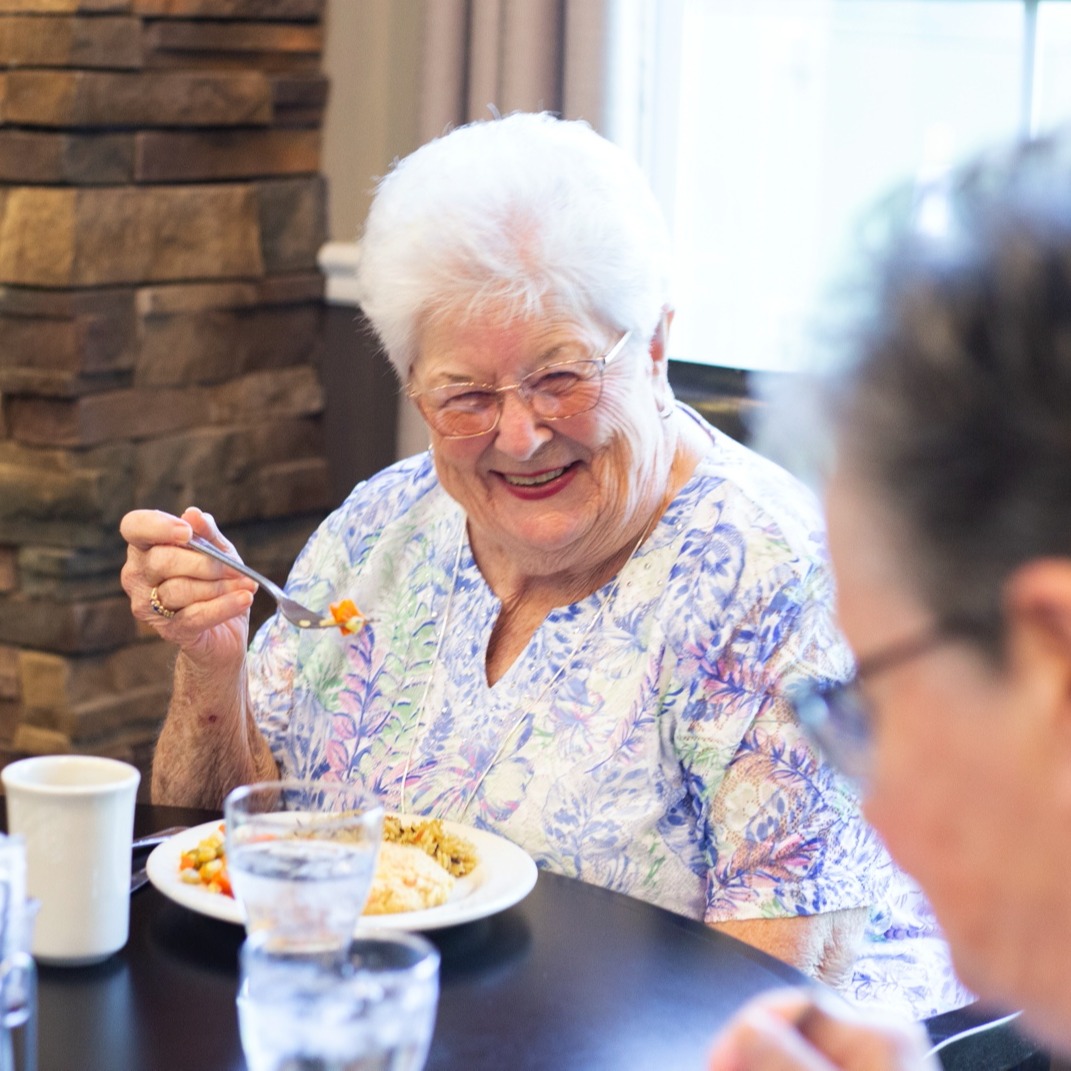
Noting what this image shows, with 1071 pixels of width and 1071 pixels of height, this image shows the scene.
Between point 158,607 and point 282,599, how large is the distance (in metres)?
0.16

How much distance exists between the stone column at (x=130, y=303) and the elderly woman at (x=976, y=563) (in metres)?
2.30

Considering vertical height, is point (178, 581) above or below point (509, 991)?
above

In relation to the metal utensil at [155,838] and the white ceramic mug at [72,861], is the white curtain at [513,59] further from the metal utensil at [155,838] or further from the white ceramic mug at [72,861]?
the white ceramic mug at [72,861]

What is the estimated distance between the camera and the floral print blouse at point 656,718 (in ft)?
5.05

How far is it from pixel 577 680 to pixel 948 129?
1.37 m

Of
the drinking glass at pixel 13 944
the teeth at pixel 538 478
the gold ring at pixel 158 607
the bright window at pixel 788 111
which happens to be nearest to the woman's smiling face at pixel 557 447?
the teeth at pixel 538 478

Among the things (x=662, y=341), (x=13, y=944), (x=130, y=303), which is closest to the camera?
(x=13, y=944)

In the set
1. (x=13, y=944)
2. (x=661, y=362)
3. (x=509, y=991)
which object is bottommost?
(x=509, y=991)

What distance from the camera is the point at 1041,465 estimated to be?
0.65m

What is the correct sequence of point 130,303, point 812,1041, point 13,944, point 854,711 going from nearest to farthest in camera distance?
1. point 854,711
2. point 812,1041
3. point 13,944
4. point 130,303

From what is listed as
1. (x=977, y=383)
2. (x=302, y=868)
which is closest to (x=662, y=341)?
(x=302, y=868)

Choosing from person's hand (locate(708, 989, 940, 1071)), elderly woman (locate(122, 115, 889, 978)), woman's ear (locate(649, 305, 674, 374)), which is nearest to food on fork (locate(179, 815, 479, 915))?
elderly woman (locate(122, 115, 889, 978))

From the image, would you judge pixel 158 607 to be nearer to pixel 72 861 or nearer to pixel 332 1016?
pixel 72 861

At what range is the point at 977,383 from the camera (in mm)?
660
